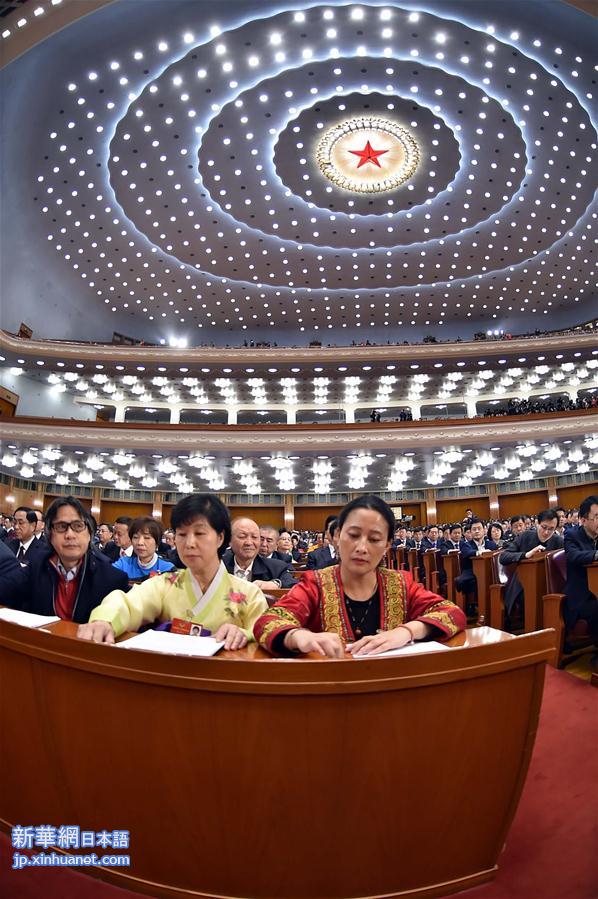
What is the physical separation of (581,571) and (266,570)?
218cm

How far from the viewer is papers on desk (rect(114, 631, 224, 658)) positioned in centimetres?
131

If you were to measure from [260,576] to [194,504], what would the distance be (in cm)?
200

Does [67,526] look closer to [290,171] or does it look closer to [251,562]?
[251,562]

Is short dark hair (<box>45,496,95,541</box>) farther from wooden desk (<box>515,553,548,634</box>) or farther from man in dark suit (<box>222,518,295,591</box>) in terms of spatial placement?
wooden desk (<box>515,553,548,634</box>)

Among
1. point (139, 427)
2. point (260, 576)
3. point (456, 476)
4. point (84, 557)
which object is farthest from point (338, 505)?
point (84, 557)

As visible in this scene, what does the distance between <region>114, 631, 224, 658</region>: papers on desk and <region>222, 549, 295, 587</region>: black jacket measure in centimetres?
229

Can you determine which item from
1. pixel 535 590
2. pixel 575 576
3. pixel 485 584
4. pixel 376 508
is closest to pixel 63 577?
pixel 376 508

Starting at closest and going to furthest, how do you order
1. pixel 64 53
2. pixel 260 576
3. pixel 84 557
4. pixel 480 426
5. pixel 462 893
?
pixel 462 893, pixel 84 557, pixel 260 576, pixel 64 53, pixel 480 426

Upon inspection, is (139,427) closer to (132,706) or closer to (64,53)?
(64,53)

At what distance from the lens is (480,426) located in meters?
16.6

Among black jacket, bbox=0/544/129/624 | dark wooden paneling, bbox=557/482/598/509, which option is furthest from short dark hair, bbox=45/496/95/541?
dark wooden paneling, bbox=557/482/598/509

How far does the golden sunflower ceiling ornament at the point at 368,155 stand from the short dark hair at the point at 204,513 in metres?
16.3

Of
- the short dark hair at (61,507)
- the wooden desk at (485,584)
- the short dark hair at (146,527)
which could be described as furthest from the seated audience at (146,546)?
the wooden desk at (485,584)

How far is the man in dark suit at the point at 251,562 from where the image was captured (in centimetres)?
349
